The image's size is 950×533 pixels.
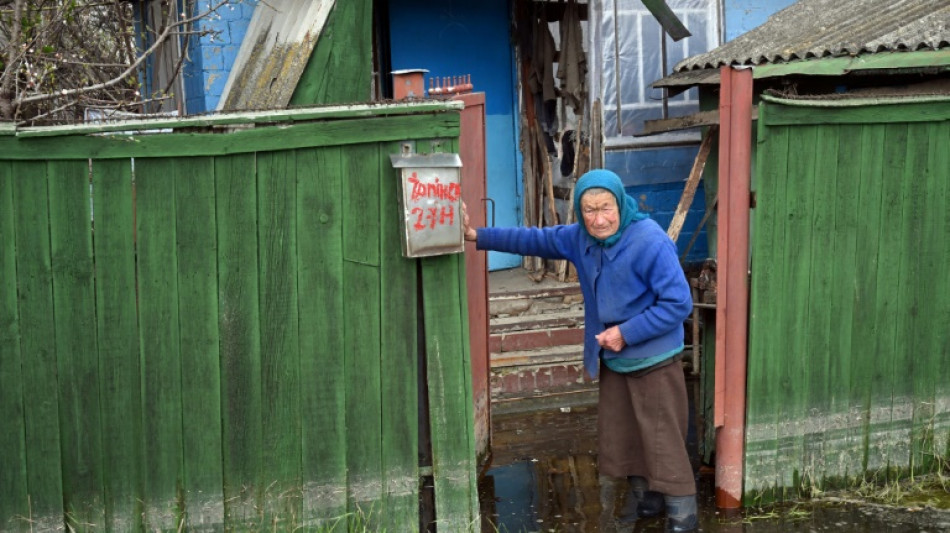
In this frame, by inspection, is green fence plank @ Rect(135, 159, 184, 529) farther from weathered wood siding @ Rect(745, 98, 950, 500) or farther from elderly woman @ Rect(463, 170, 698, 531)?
weathered wood siding @ Rect(745, 98, 950, 500)

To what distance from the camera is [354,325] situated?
4215 millimetres

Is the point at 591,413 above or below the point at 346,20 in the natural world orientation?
below

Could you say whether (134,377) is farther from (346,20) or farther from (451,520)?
(346,20)

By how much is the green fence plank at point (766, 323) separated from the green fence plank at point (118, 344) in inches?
109

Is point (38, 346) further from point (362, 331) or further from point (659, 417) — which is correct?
point (659, 417)

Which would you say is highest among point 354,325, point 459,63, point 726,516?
point 459,63

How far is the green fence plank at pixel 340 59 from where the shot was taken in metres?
7.03

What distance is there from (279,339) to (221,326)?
8.8 inches

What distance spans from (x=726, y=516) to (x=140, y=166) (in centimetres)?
312

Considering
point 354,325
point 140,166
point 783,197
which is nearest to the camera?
point 140,166

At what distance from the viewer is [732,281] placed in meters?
5.02

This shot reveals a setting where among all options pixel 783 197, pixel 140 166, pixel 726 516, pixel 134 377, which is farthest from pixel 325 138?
pixel 726 516

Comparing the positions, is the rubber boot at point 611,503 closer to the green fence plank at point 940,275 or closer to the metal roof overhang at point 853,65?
the green fence plank at point 940,275

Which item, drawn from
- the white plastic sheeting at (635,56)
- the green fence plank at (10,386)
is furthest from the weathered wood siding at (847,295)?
the white plastic sheeting at (635,56)
